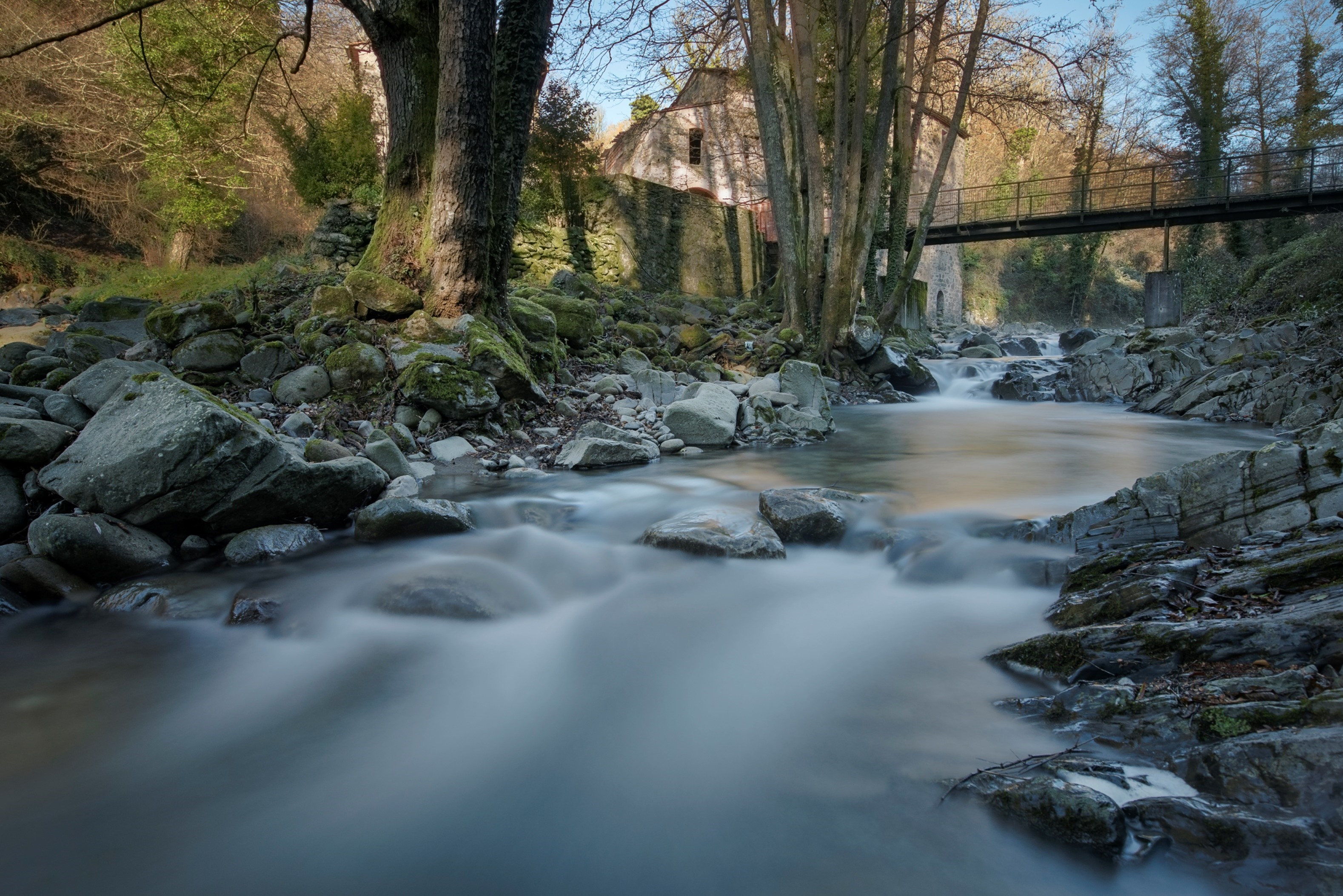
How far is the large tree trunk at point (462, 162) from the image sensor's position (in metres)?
6.96

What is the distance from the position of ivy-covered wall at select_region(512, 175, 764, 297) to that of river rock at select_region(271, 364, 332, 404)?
31.1ft

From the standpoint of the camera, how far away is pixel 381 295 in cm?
760

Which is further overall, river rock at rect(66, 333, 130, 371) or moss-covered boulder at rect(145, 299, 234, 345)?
moss-covered boulder at rect(145, 299, 234, 345)

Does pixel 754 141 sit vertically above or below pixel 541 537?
above

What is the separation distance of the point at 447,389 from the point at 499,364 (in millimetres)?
650

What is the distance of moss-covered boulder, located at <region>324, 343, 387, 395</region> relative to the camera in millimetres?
6781

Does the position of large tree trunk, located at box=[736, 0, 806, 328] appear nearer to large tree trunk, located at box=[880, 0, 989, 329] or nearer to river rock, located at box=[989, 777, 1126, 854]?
large tree trunk, located at box=[880, 0, 989, 329]

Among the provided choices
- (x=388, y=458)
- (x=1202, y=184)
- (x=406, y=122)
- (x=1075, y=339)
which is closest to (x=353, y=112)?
(x=406, y=122)

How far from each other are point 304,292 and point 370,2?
3.34 meters

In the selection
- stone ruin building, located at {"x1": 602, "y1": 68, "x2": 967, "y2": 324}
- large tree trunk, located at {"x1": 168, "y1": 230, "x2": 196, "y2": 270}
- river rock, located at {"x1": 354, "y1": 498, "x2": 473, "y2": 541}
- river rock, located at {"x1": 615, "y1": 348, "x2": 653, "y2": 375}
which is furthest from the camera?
stone ruin building, located at {"x1": 602, "y1": 68, "x2": 967, "y2": 324}

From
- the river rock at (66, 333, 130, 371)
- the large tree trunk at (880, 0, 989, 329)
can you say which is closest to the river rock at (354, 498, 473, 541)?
the river rock at (66, 333, 130, 371)

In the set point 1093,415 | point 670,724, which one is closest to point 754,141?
point 1093,415

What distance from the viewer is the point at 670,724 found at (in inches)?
113

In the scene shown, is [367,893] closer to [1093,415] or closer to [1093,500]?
[1093,500]
